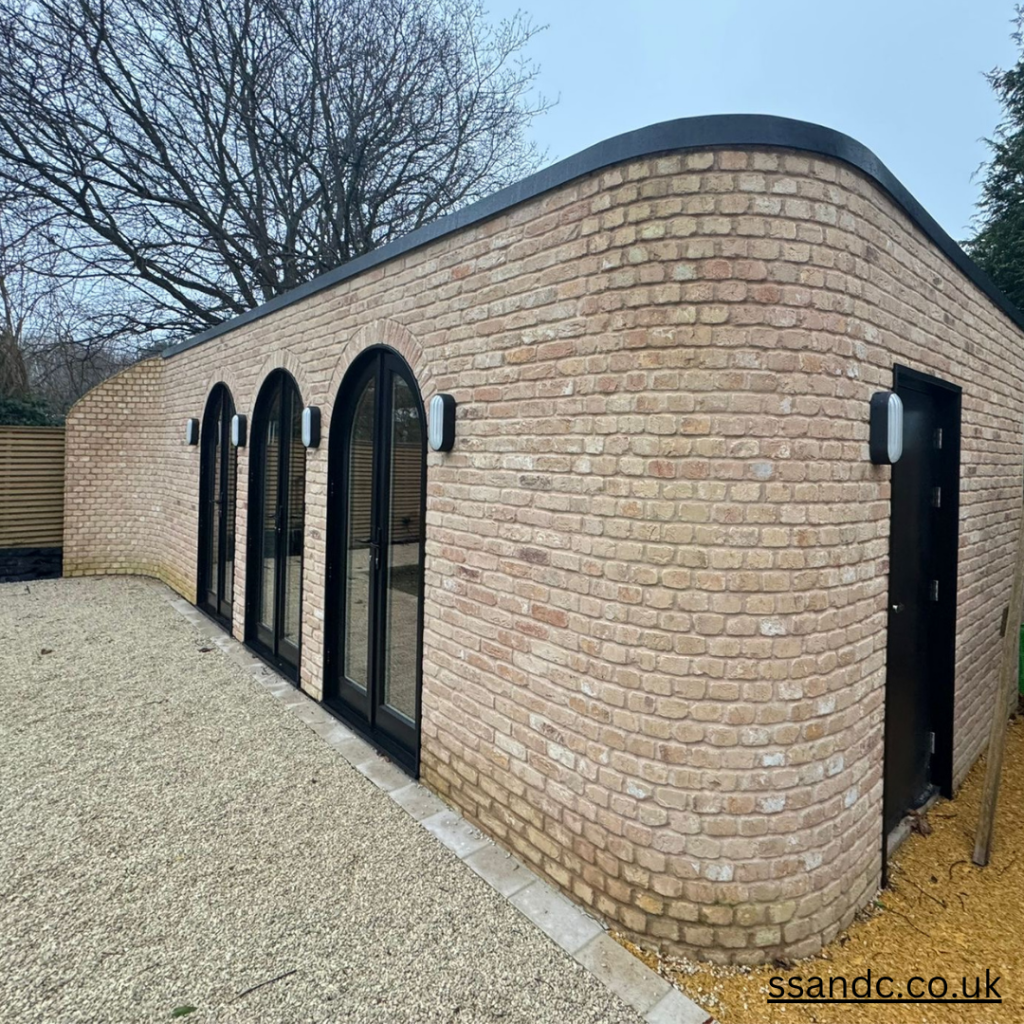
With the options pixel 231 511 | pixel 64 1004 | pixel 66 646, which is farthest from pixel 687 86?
pixel 64 1004

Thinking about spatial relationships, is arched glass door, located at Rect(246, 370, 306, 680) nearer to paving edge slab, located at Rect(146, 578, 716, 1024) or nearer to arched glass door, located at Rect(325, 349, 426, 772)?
arched glass door, located at Rect(325, 349, 426, 772)

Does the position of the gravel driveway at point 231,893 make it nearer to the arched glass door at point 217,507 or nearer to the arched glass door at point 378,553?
the arched glass door at point 378,553

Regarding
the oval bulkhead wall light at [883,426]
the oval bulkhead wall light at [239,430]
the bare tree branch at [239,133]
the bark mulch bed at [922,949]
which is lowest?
the bark mulch bed at [922,949]

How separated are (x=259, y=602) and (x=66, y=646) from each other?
73.7 inches

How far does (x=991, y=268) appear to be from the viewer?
32.5ft

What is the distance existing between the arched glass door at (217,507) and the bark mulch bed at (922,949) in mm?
5796

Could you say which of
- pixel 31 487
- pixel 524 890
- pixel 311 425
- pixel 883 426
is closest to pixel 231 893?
pixel 524 890

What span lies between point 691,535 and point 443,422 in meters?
1.53

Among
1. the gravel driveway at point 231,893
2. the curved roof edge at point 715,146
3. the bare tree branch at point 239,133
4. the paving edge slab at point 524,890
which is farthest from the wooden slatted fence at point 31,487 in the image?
the curved roof edge at point 715,146

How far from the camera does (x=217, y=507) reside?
Answer: 7203 mm

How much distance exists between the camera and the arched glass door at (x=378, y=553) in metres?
3.86

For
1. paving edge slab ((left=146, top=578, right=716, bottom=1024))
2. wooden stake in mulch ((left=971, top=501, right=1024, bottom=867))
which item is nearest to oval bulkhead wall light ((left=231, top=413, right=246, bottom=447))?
paving edge slab ((left=146, top=578, right=716, bottom=1024))

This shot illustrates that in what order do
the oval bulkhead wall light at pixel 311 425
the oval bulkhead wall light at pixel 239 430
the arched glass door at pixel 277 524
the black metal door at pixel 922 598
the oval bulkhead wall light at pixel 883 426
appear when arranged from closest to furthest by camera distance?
the oval bulkhead wall light at pixel 883 426, the black metal door at pixel 922 598, the oval bulkhead wall light at pixel 311 425, the arched glass door at pixel 277 524, the oval bulkhead wall light at pixel 239 430

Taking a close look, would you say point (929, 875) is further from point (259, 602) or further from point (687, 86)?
point (687, 86)
